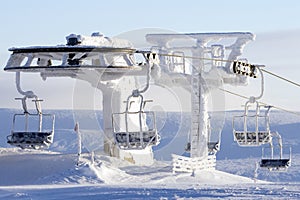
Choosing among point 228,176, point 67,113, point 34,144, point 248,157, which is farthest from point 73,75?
point 67,113

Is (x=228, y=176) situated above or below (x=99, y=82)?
below

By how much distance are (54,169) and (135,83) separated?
30.6 ft

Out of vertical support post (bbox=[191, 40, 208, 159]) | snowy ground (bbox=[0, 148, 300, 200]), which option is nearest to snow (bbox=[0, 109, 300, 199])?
snowy ground (bbox=[0, 148, 300, 200])

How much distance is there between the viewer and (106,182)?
2862cm

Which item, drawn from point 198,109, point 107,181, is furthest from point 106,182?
point 198,109

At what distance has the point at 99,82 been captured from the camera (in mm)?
33562

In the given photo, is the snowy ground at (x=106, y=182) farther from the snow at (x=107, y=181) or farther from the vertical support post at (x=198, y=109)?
the vertical support post at (x=198, y=109)

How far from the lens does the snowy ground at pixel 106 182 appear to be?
21.7 m

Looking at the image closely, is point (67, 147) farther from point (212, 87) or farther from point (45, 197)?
point (45, 197)

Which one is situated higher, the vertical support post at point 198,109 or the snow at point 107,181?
the vertical support post at point 198,109

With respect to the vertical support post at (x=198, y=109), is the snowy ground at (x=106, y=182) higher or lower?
lower

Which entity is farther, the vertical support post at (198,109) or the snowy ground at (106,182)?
the vertical support post at (198,109)

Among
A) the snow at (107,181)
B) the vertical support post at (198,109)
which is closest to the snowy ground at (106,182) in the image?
the snow at (107,181)

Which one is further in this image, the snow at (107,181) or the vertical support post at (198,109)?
the vertical support post at (198,109)
